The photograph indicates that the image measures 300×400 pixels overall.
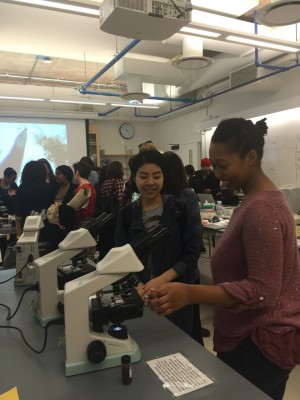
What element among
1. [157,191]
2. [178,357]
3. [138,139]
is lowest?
[178,357]

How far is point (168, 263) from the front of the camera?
152 cm

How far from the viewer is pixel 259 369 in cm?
90

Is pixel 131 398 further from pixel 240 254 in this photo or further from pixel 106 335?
pixel 240 254

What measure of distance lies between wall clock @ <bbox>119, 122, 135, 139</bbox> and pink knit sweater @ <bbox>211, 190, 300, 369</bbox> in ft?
26.9

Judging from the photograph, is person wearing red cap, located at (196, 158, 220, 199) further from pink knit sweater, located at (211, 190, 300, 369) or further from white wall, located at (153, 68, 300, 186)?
pink knit sweater, located at (211, 190, 300, 369)

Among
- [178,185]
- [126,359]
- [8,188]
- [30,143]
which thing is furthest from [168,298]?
[30,143]

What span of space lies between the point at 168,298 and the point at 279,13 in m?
2.44

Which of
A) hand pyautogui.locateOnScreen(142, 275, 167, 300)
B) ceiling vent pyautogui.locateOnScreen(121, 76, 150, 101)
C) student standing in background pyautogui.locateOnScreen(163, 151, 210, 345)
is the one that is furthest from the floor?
ceiling vent pyautogui.locateOnScreen(121, 76, 150, 101)

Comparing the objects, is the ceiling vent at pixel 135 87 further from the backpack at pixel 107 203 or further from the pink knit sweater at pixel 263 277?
the pink knit sweater at pixel 263 277

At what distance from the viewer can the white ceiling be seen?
3.85m

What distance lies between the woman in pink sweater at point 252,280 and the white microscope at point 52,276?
541 millimetres

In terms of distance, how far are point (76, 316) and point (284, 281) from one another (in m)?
0.56

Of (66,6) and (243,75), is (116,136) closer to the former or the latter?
(243,75)

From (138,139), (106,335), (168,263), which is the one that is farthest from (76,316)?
(138,139)
